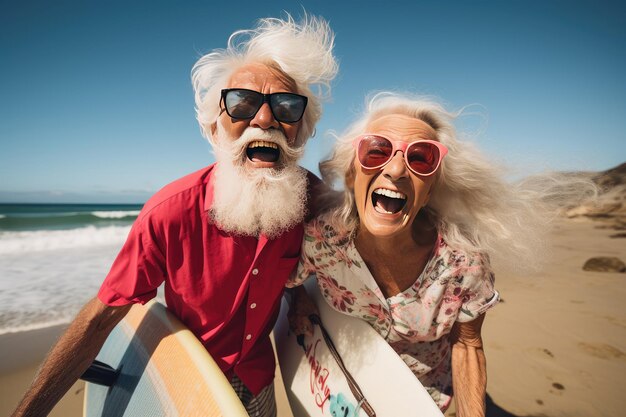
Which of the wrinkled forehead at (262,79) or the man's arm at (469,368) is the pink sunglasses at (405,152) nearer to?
the wrinkled forehead at (262,79)

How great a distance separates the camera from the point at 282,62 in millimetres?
1878

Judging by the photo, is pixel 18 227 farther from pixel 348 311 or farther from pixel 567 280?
pixel 567 280

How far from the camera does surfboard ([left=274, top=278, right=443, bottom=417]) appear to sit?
178cm

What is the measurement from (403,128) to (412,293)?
97cm

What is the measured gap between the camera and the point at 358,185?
175 centimetres

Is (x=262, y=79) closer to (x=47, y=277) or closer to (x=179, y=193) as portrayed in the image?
(x=179, y=193)

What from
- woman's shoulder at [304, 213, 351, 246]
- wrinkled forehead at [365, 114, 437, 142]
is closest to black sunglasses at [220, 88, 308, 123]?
wrinkled forehead at [365, 114, 437, 142]

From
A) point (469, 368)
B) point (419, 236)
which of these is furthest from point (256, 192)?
point (469, 368)

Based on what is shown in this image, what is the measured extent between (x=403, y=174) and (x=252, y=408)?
181 cm

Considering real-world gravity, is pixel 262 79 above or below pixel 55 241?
above

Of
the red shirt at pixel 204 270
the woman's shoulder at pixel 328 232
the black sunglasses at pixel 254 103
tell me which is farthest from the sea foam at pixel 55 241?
the woman's shoulder at pixel 328 232

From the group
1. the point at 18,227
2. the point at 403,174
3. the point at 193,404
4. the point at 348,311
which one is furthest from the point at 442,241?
the point at 18,227

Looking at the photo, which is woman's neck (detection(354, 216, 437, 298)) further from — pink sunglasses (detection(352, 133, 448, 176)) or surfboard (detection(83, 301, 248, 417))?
surfboard (detection(83, 301, 248, 417))

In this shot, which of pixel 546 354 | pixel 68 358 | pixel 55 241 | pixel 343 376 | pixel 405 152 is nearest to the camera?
pixel 68 358
